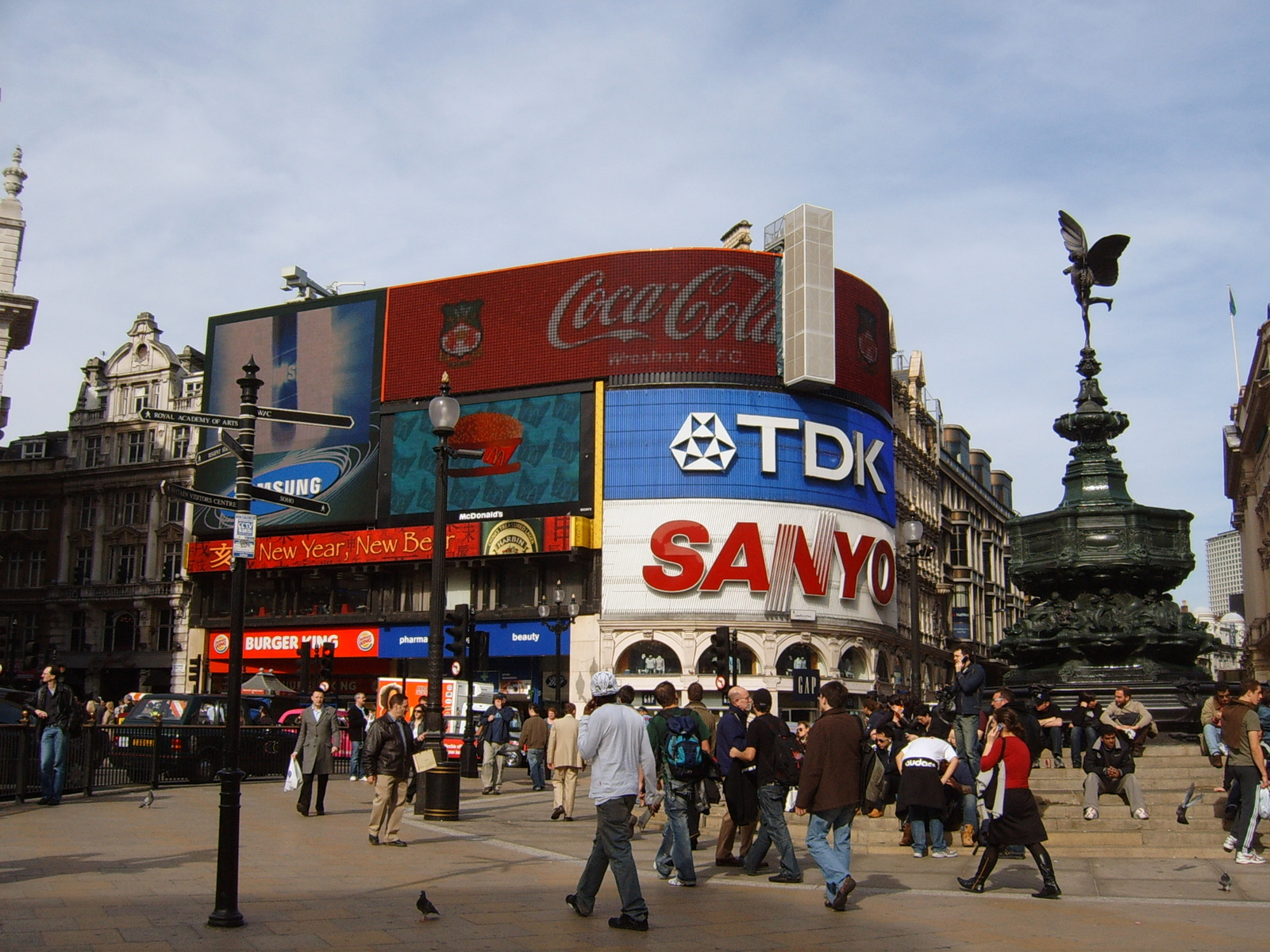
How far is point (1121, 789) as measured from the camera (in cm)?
1394

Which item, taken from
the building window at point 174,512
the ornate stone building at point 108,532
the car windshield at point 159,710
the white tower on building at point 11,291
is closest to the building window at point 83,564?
the ornate stone building at point 108,532

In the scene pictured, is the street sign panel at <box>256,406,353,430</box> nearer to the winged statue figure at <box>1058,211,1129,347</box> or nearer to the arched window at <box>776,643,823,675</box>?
the winged statue figure at <box>1058,211,1129,347</box>

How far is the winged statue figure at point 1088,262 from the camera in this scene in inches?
635

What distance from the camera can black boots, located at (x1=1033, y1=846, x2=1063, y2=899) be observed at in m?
10.5

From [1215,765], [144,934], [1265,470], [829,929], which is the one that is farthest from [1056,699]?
[1265,470]

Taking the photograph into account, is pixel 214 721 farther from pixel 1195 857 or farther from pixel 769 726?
pixel 1195 857

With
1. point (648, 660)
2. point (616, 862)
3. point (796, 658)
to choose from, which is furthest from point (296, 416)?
point (796, 658)

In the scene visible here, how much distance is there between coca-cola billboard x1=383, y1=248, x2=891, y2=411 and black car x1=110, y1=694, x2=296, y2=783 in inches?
1140

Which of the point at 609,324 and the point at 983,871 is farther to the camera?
the point at 609,324

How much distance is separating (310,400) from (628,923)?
53.3 metres

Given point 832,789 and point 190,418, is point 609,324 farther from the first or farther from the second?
point 832,789

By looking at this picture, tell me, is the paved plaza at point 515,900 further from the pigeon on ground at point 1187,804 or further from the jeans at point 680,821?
the pigeon on ground at point 1187,804

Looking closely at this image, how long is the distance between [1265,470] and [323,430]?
4999 cm

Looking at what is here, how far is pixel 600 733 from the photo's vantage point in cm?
998
